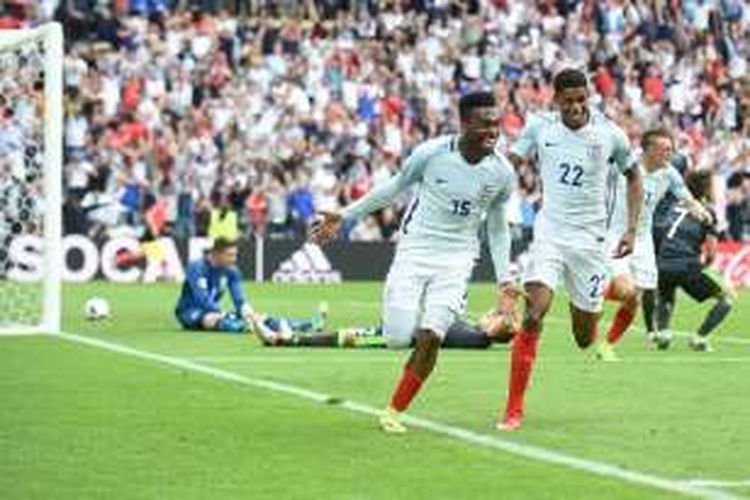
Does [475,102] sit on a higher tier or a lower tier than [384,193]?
higher

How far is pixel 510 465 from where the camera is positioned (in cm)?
1166

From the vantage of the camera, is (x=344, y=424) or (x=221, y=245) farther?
(x=221, y=245)

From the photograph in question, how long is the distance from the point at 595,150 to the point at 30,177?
1226cm

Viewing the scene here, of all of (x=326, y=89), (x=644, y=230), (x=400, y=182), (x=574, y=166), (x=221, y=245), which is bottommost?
(x=221, y=245)

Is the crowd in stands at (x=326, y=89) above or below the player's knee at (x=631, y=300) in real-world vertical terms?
above

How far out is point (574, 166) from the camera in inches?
598

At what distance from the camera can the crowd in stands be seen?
128 feet

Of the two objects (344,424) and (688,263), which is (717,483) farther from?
(688,263)

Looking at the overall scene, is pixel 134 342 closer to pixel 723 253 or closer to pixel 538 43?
pixel 723 253

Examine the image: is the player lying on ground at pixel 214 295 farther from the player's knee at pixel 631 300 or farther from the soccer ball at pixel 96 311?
the player's knee at pixel 631 300

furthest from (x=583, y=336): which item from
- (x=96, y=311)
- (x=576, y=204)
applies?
(x=96, y=311)

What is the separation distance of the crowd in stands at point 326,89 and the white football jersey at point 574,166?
67.0ft

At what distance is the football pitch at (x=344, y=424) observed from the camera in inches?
427

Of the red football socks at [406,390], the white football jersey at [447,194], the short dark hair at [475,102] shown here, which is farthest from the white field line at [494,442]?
the short dark hair at [475,102]
